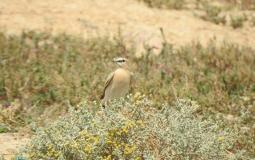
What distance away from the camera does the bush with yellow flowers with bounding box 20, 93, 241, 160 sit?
625 centimetres

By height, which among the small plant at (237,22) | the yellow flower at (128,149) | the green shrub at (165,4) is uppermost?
the yellow flower at (128,149)

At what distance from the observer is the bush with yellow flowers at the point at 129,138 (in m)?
6.25

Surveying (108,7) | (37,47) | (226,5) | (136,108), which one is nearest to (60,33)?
(37,47)

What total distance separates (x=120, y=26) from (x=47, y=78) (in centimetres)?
374

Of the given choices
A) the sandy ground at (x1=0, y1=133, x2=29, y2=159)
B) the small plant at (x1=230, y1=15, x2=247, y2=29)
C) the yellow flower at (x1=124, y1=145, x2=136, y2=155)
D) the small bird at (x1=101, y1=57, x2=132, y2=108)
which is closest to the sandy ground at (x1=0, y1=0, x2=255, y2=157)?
the small plant at (x1=230, y1=15, x2=247, y2=29)

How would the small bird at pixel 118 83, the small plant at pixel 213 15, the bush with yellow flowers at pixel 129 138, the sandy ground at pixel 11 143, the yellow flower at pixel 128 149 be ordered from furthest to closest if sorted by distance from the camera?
1. the small plant at pixel 213 15
2. the small bird at pixel 118 83
3. the sandy ground at pixel 11 143
4. the bush with yellow flowers at pixel 129 138
5. the yellow flower at pixel 128 149

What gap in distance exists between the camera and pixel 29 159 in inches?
253

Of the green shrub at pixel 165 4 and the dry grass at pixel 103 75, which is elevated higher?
the green shrub at pixel 165 4

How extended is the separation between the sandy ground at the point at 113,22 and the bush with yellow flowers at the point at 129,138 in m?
6.11

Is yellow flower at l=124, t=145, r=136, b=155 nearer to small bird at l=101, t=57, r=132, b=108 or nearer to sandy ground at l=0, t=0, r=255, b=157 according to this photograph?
small bird at l=101, t=57, r=132, b=108

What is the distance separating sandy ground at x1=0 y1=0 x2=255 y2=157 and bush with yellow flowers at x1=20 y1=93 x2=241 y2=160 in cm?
611

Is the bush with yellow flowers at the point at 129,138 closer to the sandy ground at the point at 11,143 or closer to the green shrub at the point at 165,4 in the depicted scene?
the sandy ground at the point at 11,143

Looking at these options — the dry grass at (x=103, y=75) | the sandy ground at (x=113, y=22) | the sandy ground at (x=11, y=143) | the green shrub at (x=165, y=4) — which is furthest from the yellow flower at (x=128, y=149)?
the green shrub at (x=165, y=4)

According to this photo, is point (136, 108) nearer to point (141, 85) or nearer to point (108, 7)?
point (141, 85)
